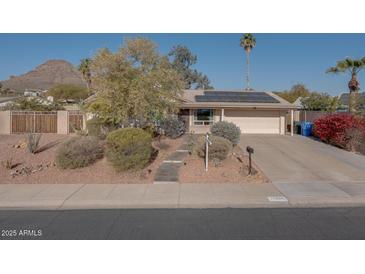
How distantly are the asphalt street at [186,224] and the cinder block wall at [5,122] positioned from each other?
17672mm

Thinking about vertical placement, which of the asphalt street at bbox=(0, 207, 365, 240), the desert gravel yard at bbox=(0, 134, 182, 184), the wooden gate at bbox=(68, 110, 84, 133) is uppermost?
the wooden gate at bbox=(68, 110, 84, 133)

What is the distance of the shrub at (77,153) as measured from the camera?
34.4 ft

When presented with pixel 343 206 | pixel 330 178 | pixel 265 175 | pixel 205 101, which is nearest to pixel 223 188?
pixel 265 175

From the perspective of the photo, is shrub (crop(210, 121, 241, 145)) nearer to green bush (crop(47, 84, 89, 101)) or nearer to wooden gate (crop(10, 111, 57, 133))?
wooden gate (crop(10, 111, 57, 133))

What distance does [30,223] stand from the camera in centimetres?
614

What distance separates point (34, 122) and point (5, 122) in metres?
1.92

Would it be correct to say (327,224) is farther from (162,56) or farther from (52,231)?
(162,56)

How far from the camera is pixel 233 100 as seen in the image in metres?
23.7

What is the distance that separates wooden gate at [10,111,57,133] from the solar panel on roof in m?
10.9

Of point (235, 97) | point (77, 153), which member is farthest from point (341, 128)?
point (77, 153)

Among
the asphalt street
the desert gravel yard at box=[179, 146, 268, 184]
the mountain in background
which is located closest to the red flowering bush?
the desert gravel yard at box=[179, 146, 268, 184]

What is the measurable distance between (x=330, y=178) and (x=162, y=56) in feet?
29.1

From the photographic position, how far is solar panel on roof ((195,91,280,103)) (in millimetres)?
23688

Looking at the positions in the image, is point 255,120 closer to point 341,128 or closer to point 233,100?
point 233,100
